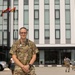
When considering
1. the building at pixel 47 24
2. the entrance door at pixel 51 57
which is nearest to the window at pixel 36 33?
the building at pixel 47 24

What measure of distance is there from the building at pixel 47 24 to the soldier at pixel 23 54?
176 ft

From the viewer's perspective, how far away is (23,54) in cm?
638

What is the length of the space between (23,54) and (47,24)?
54.6 m

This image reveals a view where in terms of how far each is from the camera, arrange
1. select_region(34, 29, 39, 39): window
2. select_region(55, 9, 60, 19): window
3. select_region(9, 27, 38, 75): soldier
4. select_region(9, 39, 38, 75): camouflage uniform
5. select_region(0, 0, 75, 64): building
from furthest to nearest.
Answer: select_region(55, 9, 60, 19): window < select_region(34, 29, 39, 39): window < select_region(0, 0, 75, 64): building < select_region(9, 39, 38, 75): camouflage uniform < select_region(9, 27, 38, 75): soldier

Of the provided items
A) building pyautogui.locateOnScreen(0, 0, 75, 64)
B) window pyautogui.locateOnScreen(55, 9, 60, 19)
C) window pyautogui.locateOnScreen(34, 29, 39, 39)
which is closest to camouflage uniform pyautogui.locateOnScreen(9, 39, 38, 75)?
building pyautogui.locateOnScreen(0, 0, 75, 64)

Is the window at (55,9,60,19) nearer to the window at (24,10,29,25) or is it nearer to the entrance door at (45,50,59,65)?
the window at (24,10,29,25)

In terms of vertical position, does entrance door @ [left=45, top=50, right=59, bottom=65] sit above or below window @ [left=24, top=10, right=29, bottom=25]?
below

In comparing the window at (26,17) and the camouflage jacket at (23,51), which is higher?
the window at (26,17)

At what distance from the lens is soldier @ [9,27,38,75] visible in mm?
6258

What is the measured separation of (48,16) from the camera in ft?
200

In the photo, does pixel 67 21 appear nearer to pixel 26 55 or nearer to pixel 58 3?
pixel 58 3

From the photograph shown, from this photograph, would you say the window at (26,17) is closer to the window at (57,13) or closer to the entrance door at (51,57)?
the window at (57,13)

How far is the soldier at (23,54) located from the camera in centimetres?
626

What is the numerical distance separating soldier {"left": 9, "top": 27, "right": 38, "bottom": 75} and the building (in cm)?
5362
